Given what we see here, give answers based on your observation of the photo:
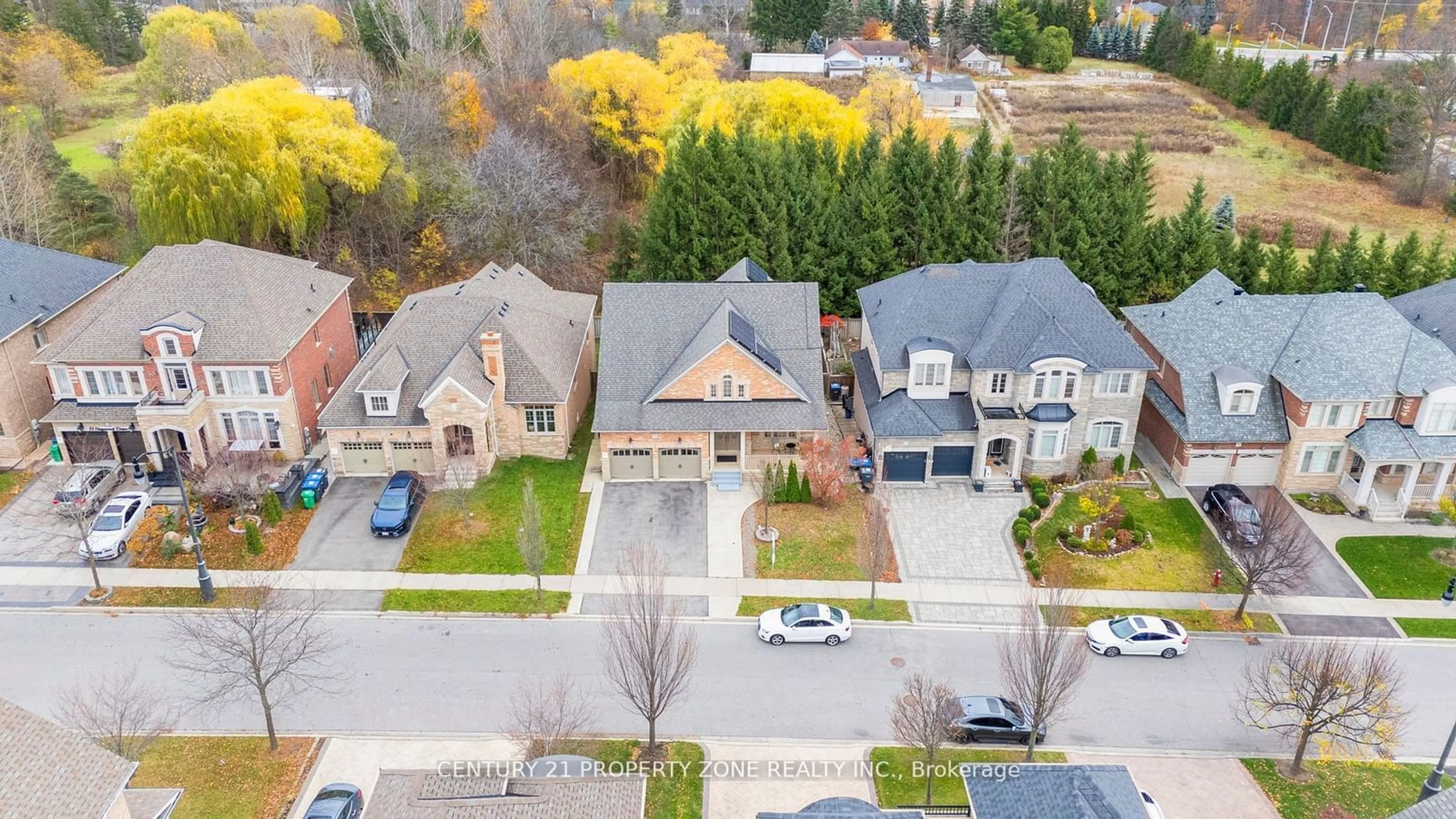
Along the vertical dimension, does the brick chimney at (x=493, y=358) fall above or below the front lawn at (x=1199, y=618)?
above

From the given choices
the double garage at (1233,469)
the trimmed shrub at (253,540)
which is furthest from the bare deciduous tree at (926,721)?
the trimmed shrub at (253,540)

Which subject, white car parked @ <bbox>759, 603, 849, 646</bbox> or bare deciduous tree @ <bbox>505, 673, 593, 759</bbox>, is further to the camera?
white car parked @ <bbox>759, 603, 849, 646</bbox>

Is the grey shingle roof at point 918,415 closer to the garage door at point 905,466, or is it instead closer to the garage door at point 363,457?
the garage door at point 905,466

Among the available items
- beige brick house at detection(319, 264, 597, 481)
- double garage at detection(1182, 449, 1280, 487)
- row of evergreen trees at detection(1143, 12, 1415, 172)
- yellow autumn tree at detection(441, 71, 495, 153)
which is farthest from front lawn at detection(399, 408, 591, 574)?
row of evergreen trees at detection(1143, 12, 1415, 172)

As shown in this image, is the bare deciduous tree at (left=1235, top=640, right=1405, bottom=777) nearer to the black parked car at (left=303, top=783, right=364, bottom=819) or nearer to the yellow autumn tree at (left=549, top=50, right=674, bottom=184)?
the black parked car at (left=303, top=783, right=364, bottom=819)

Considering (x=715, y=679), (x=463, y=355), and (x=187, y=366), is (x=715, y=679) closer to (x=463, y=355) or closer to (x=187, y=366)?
(x=463, y=355)
